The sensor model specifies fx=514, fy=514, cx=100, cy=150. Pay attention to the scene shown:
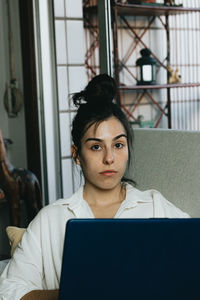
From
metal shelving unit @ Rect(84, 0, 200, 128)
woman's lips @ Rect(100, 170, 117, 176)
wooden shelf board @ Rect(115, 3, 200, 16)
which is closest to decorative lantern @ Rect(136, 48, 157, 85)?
metal shelving unit @ Rect(84, 0, 200, 128)

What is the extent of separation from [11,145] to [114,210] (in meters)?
2.48

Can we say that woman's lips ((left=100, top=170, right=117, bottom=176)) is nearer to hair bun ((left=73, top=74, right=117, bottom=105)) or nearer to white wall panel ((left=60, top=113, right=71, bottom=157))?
hair bun ((left=73, top=74, right=117, bottom=105))

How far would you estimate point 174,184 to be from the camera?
150cm

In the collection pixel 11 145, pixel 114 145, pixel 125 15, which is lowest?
pixel 11 145

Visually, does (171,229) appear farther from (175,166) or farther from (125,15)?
(125,15)

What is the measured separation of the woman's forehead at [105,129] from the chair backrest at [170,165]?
252mm

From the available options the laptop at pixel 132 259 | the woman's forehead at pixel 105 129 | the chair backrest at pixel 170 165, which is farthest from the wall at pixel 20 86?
the laptop at pixel 132 259

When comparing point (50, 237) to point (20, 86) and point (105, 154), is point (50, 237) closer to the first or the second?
point (105, 154)

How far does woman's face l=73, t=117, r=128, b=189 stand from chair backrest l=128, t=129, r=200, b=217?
0.25m

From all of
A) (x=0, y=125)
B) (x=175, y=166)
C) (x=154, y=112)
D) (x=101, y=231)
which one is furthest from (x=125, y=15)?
(x=101, y=231)

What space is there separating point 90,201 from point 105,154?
146mm

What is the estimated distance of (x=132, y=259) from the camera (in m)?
0.75

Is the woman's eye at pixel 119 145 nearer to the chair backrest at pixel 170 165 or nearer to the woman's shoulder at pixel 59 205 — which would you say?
the woman's shoulder at pixel 59 205

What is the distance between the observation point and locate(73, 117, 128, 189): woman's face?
4.01 feet
